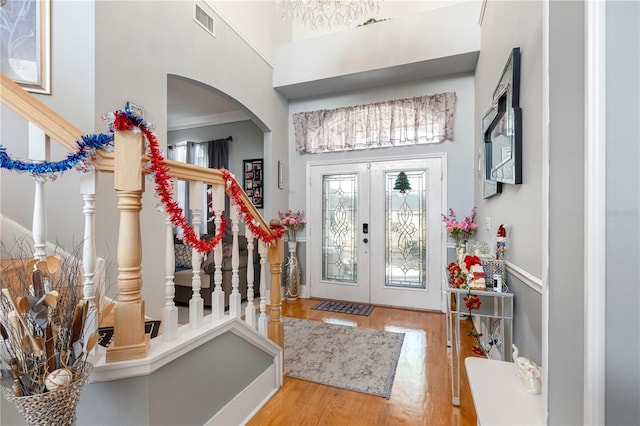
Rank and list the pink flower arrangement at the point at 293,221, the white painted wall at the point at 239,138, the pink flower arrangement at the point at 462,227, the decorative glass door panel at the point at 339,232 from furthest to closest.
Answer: the white painted wall at the point at 239,138
the pink flower arrangement at the point at 293,221
the decorative glass door panel at the point at 339,232
the pink flower arrangement at the point at 462,227

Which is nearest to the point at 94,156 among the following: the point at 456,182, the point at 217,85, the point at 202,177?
the point at 202,177

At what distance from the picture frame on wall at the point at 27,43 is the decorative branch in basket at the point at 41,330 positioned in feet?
5.20

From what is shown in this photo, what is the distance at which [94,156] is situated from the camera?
41.8 inches

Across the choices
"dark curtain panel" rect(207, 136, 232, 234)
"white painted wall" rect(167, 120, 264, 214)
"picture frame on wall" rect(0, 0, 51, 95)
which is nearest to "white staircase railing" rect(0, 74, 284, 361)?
"picture frame on wall" rect(0, 0, 51, 95)

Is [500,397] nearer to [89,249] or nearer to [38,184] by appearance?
[89,249]

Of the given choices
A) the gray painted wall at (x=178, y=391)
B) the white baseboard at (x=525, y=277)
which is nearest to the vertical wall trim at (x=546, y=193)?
the white baseboard at (x=525, y=277)

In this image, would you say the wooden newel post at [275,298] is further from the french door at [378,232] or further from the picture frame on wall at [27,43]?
the french door at [378,232]

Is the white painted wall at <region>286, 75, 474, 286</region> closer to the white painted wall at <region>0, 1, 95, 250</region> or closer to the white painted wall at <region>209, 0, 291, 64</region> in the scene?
the white painted wall at <region>209, 0, 291, 64</region>

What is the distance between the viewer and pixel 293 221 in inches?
166

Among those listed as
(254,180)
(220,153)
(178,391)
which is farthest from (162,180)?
(220,153)

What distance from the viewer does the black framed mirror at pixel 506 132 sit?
1639 millimetres

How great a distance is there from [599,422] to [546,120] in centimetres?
66

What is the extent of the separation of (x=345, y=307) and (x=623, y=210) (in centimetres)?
357

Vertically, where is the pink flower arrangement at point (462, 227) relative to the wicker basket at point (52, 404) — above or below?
above
